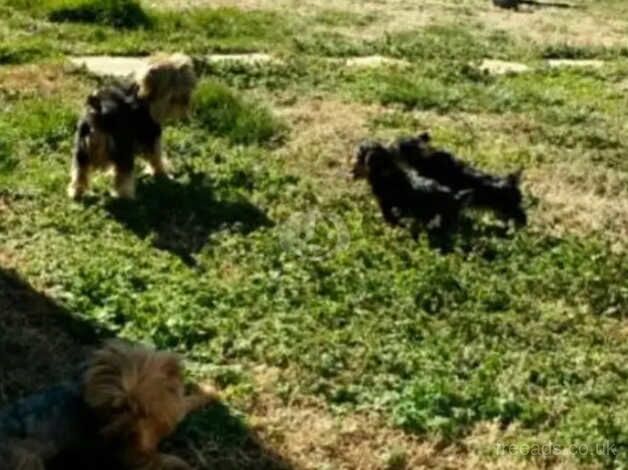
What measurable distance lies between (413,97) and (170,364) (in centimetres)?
797

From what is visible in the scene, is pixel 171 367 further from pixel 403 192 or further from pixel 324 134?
pixel 324 134

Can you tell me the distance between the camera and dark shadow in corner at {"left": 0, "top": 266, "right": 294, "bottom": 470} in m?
5.95

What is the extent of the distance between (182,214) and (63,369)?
247 cm

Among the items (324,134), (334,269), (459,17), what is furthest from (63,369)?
(459,17)

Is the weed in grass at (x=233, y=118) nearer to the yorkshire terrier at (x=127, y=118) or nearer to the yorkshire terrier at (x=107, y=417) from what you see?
the yorkshire terrier at (x=127, y=118)

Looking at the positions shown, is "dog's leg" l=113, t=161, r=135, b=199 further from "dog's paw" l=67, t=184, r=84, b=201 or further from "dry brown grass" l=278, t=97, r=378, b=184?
"dry brown grass" l=278, t=97, r=378, b=184

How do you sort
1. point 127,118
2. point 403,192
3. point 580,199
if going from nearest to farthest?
1. point 403,192
2. point 127,118
3. point 580,199

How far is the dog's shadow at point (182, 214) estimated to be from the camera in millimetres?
8461

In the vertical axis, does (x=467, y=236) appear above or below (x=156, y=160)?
below

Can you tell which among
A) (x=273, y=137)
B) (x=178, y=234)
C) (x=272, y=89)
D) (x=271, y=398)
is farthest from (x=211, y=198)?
(x=272, y=89)

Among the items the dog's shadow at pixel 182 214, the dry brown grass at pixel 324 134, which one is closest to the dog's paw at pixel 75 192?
the dog's shadow at pixel 182 214

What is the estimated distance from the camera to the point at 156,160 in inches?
368

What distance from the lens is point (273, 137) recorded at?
1080 centimetres

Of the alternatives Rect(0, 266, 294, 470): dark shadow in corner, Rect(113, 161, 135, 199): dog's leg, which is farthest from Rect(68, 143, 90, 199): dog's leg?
Rect(0, 266, 294, 470): dark shadow in corner
